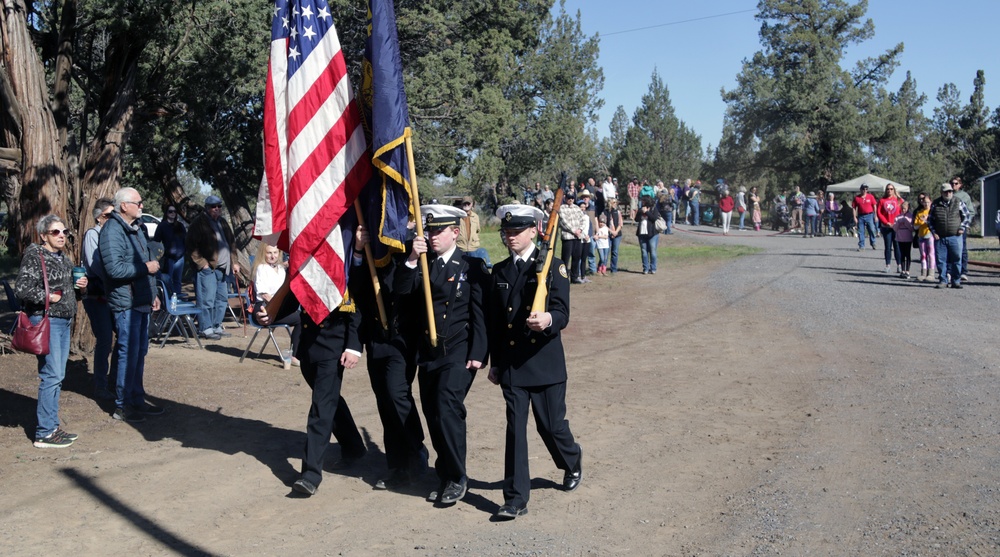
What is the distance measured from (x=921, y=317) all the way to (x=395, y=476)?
10555 mm

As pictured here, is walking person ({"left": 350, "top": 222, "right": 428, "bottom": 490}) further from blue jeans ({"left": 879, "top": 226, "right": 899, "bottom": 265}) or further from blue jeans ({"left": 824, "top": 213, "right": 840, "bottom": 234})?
blue jeans ({"left": 824, "top": 213, "right": 840, "bottom": 234})

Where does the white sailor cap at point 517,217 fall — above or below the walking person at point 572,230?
above

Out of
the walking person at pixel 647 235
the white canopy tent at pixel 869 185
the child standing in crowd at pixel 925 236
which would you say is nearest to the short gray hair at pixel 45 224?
the walking person at pixel 647 235

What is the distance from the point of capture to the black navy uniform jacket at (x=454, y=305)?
645 centimetres

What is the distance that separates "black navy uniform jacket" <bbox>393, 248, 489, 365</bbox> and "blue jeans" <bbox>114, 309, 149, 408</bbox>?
11.6 ft

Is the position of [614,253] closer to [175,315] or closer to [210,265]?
[210,265]

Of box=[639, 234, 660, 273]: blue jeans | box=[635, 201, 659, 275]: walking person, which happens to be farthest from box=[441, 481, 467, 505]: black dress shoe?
box=[639, 234, 660, 273]: blue jeans

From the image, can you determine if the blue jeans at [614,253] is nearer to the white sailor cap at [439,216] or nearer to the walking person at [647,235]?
the walking person at [647,235]

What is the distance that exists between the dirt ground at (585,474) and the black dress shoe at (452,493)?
0.20ft

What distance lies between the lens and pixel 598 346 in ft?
44.2

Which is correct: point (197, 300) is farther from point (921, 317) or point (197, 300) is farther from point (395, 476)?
point (921, 317)

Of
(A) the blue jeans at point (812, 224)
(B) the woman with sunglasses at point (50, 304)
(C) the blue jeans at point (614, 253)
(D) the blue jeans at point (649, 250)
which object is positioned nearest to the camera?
(B) the woman with sunglasses at point (50, 304)

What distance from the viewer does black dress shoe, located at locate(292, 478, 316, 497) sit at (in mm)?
6652

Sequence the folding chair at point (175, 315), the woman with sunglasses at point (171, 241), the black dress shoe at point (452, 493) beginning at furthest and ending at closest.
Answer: the woman with sunglasses at point (171, 241) < the folding chair at point (175, 315) < the black dress shoe at point (452, 493)
